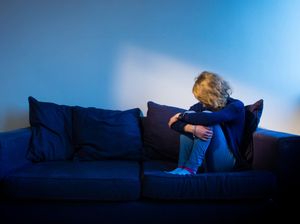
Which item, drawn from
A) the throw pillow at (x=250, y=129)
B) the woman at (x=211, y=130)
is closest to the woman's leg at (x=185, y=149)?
the woman at (x=211, y=130)

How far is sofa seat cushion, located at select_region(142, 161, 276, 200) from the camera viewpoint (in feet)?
5.18

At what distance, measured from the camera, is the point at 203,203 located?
63.5 inches

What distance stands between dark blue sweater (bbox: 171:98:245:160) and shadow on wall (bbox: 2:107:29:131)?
1340mm

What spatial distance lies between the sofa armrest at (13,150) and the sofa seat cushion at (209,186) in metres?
0.80

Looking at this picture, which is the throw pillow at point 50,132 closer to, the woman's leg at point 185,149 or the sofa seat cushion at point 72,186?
the sofa seat cushion at point 72,186

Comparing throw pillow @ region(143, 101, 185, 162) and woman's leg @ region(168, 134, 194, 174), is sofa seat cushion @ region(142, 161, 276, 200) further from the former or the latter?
throw pillow @ region(143, 101, 185, 162)

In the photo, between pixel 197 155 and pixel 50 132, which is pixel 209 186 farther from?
pixel 50 132

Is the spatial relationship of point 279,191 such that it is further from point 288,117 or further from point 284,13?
point 284,13

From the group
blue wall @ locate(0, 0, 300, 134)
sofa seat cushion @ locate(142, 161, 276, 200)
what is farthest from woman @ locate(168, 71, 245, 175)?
blue wall @ locate(0, 0, 300, 134)

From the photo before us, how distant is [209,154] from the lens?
5.69ft

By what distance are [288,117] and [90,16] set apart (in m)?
1.89

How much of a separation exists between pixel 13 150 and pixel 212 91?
126 cm

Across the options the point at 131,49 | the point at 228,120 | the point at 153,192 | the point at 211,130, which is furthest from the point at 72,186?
the point at 131,49

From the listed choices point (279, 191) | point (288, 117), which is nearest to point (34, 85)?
point (279, 191)
